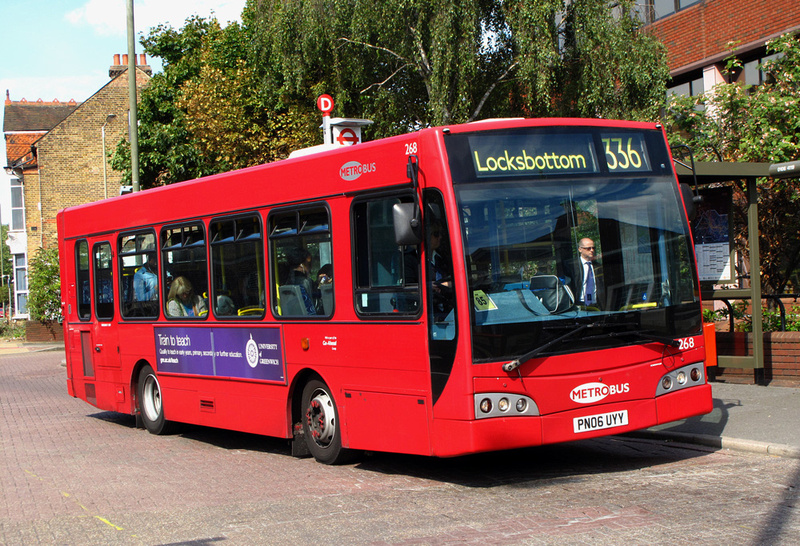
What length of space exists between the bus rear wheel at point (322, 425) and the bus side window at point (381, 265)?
1.12 metres

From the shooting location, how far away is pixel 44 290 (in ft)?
127

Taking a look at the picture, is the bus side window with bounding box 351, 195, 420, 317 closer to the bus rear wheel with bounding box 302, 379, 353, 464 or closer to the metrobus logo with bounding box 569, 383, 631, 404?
the bus rear wheel with bounding box 302, 379, 353, 464

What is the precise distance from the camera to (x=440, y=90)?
71.4 feet

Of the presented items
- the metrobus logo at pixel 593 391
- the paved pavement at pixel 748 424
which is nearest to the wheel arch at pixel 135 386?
the paved pavement at pixel 748 424

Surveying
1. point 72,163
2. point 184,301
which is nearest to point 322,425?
point 184,301

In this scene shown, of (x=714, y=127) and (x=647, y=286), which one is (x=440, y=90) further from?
(x=647, y=286)

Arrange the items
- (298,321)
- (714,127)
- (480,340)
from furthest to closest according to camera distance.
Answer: (714,127), (298,321), (480,340)

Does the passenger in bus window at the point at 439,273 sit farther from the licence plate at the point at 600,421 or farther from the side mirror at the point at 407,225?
the licence plate at the point at 600,421

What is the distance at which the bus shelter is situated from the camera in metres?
11.8

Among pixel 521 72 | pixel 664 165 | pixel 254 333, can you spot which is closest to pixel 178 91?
pixel 521 72

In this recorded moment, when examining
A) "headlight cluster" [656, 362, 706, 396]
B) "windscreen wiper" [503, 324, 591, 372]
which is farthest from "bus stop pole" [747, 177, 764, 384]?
"windscreen wiper" [503, 324, 591, 372]

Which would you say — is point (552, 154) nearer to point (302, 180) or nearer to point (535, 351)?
point (535, 351)

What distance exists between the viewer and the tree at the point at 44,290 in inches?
1528

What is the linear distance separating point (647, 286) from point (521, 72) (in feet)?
47.9
